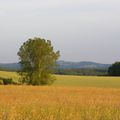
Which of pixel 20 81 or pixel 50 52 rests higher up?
pixel 50 52

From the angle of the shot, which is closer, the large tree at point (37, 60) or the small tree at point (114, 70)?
the large tree at point (37, 60)

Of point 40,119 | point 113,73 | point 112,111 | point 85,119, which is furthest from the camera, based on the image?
point 113,73

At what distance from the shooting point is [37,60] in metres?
76.3

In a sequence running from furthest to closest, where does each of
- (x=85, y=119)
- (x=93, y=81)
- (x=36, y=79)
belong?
(x=93, y=81)
(x=36, y=79)
(x=85, y=119)

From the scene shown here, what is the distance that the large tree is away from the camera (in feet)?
245

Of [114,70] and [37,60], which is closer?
[37,60]

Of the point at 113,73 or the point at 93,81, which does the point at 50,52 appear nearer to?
the point at 93,81

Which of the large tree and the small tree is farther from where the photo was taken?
the small tree

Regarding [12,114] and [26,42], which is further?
[26,42]

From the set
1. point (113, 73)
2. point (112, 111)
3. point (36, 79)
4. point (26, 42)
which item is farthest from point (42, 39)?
point (112, 111)

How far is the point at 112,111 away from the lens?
14023mm

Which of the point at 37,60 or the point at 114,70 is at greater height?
the point at 37,60

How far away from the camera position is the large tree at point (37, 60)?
7467cm

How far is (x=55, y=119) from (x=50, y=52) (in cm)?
6398
